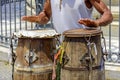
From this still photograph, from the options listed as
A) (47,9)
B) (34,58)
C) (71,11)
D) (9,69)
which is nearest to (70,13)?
(71,11)

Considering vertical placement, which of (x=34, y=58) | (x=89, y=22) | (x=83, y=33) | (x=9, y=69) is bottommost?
(x=9, y=69)

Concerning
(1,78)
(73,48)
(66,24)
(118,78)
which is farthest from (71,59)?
(1,78)

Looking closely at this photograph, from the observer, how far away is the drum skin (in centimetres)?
402

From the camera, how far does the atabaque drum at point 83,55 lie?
11.5 feet

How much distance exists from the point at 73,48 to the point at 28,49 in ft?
2.20

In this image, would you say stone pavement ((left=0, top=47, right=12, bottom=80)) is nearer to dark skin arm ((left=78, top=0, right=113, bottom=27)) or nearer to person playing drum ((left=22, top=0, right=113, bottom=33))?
person playing drum ((left=22, top=0, right=113, bottom=33))

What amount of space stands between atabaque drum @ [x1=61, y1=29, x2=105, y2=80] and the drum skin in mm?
474

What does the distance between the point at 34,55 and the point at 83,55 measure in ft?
2.30

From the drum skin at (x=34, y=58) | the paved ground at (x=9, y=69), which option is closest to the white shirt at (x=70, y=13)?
the drum skin at (x=34, y=58)

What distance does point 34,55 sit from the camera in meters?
4.02

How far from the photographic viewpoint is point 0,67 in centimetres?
708

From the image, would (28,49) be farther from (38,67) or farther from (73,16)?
(73,16)

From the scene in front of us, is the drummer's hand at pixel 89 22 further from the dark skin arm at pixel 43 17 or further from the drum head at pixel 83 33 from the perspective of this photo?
the dark skin arm at pixel 43 17

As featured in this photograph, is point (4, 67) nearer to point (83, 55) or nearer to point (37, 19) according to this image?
point (37, 19)
